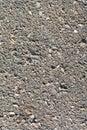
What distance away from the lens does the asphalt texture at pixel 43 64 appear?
268cm

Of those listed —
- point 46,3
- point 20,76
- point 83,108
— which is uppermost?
point 46,3

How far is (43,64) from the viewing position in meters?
2.75

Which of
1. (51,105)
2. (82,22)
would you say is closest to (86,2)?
(82,22)

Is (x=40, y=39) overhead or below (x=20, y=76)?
overhead

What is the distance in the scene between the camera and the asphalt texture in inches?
106

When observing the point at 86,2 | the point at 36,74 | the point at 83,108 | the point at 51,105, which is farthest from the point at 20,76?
the point at 86,2

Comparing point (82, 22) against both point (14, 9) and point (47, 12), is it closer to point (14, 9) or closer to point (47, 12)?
point (47, 12)

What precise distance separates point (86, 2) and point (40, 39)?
1.35 feet

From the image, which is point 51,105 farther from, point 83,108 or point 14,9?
point 14,9

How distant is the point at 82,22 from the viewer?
2.85m

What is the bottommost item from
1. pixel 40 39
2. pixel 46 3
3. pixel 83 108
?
pixel 83 108

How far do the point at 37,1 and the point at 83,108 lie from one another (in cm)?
78

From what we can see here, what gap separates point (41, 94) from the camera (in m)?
2.71

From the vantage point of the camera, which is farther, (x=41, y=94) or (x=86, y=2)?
(x=86, y=2)
